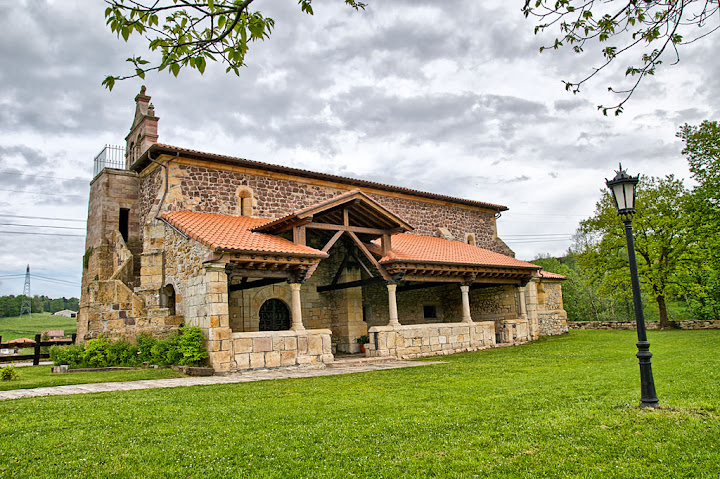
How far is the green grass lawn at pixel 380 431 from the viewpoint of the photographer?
410 centimetres

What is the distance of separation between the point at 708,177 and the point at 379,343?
12153 millimetres

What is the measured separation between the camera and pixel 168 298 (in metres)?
14.2

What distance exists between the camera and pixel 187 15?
3902mm

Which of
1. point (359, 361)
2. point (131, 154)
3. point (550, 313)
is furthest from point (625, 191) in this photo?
point (550, 313)

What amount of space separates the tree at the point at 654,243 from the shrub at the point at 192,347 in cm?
1991

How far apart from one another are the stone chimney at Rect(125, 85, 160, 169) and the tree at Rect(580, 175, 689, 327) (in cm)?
1992

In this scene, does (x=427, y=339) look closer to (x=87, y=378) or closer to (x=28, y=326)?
(x=87, y=378)

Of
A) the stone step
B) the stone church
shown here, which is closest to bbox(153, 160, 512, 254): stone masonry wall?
the stone church

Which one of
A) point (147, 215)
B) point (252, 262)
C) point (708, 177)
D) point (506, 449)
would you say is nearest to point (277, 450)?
point (506, 449)

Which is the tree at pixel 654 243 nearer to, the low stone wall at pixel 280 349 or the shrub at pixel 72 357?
the low stone wall at pixel 280 349

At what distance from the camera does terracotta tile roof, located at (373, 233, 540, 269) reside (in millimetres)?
15359

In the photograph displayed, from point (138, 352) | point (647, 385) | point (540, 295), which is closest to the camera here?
point (647, 385)

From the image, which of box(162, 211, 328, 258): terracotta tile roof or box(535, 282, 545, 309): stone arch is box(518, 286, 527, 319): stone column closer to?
box(535, 282, 545, 309): stone arch

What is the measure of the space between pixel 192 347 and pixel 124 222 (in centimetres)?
720
